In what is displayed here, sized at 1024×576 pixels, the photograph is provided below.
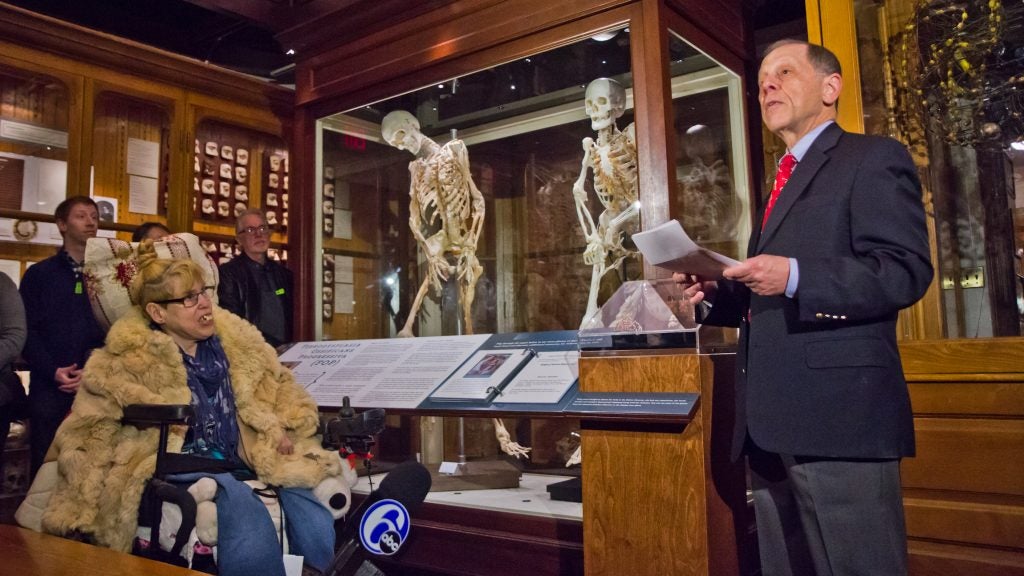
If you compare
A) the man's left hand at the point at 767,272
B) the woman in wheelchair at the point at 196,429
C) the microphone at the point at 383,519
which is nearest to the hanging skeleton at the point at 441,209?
the woman in wheelchair at the point at 196,429

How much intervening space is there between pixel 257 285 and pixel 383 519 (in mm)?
2464

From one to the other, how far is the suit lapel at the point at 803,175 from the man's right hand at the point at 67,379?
3.33 m

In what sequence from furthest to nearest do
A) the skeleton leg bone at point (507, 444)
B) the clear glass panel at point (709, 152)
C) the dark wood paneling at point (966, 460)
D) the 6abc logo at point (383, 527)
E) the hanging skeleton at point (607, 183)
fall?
the skeleton leg bone at point (507, 444), the hanging skeleton at point (607, 183), the clear glass panel at point (709, 152), the dark wood paneling at point (966, 460), the 6abc logo at point (383, 527)

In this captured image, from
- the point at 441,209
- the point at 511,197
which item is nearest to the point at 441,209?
the point at 441,209

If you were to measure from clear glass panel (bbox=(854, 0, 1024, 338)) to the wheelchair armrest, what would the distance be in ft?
8.33

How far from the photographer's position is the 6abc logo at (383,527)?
2.13 meters

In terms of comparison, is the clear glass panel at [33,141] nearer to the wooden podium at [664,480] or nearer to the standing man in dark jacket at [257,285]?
the standing man in dark jacket at [257,285]

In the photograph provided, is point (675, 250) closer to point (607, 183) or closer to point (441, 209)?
point (607, 183)

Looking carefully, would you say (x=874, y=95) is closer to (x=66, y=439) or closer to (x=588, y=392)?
(x=588, y=392)

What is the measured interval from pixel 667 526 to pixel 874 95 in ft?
6.20

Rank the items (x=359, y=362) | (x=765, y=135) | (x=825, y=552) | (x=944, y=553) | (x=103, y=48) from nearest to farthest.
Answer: (x=825, y=552)
(x=944, y=553)
(x=359, y=362)
(x=765, y=135)
(x=103, y=48)

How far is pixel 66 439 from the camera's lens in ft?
7.61

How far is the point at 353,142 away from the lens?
14.9 feet

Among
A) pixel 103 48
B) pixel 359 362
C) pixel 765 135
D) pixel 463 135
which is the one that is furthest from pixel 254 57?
pixel 765 135
